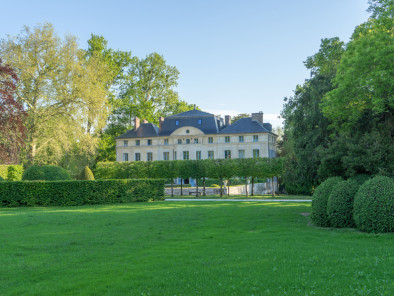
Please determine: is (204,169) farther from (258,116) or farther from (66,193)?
(258,116)

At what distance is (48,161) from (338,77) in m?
28.9

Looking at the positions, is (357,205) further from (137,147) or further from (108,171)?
(137,147)

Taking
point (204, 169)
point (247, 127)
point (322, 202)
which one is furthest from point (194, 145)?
point (322, 202)

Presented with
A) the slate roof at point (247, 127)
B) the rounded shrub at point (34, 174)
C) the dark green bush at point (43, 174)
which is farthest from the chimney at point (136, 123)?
the rounded shrub at point (34, 174)

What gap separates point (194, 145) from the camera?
56344mm

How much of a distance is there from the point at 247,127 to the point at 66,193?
116 feet

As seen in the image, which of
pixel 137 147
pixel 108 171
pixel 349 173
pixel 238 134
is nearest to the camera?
pixel 349 173

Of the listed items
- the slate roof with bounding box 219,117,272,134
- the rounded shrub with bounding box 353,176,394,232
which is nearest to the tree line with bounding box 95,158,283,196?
the slate roof with bounding box 219,117,272,134

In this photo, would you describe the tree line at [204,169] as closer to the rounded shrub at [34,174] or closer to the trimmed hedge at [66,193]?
the trimmed hedge at [66,193]

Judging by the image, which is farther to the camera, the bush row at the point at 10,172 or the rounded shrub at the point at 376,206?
the bush row at the point at 10,172

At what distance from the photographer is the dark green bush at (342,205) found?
1179 cm

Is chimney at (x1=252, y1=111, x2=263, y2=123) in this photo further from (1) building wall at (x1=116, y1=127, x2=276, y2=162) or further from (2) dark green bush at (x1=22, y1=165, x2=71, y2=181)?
(2) dark green bush at (x1=22, y1=165, x2=71, y2=181)

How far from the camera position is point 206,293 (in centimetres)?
521

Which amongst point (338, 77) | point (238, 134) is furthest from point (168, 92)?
point (338, 77)
